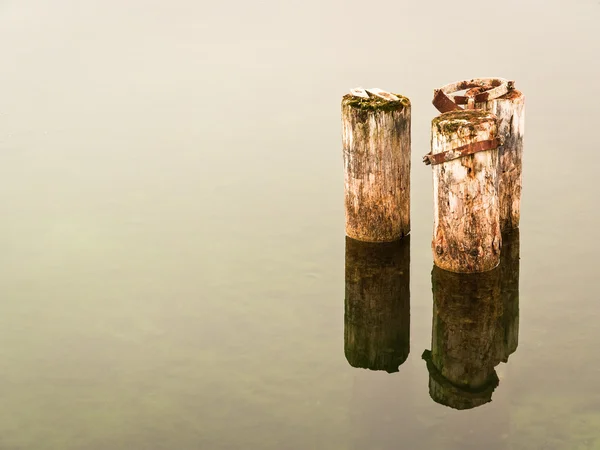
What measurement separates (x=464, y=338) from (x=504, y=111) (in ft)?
6.89

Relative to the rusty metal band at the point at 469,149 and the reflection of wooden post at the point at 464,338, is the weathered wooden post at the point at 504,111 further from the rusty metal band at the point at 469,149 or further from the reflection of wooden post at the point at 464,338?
the reflection of wooden post at the point at 464,338

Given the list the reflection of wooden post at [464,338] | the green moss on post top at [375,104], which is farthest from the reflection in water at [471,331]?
the green moss on post top at [375,104]

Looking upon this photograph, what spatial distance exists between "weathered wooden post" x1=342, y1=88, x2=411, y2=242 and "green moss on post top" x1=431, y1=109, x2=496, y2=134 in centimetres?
53

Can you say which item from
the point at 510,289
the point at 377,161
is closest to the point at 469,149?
the point at 377,161

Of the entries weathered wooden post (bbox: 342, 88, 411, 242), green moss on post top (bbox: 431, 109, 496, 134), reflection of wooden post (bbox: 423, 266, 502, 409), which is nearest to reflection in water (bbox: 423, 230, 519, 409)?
reflection of wooden post (bbox: 423, 266, 502, 409)

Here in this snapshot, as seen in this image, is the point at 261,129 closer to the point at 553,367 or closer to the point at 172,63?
the point at 172,63

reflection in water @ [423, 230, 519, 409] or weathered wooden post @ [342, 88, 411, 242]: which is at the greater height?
weathered wooden post @ [342, 88, 411, 242]

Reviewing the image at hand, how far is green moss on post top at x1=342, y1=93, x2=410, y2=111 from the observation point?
337 inches

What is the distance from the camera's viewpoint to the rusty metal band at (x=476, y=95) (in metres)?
8.58

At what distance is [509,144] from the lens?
8.73 meters

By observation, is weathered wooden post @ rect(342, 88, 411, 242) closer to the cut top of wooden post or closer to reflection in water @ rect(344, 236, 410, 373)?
the cut top of wooden post

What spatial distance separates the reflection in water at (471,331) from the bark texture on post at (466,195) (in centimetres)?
18

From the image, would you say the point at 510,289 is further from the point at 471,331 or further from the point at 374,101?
the point at 374,101

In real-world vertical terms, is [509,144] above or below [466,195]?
above
